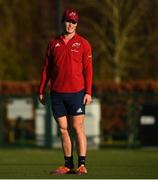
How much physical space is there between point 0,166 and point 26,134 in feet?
37.6

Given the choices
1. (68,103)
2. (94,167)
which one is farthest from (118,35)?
(68,103)

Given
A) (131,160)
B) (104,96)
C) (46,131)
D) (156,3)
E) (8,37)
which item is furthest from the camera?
(8,37)

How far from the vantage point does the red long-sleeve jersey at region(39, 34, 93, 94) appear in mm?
11633

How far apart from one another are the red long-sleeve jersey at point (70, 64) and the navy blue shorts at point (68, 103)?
64 millimetres

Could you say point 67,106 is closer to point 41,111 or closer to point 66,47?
point 66,47

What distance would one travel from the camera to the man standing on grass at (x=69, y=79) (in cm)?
1164

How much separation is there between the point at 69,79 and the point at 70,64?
7.3 inches

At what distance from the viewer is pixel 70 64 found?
11641mm

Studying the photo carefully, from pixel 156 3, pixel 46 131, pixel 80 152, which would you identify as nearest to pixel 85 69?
pixel 80 152

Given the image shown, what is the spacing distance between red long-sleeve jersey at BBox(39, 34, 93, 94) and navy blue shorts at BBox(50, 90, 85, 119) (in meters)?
0.06

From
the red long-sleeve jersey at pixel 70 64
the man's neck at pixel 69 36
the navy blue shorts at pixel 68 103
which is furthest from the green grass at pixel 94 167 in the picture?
the man's neck at pixel 69 36

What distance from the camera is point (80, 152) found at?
1180 centimetres

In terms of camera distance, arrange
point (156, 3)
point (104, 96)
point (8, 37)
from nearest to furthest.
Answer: point (104, 96) < point (156, 3) < point (8, 37)

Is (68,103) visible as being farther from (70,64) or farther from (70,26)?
(70,26)
